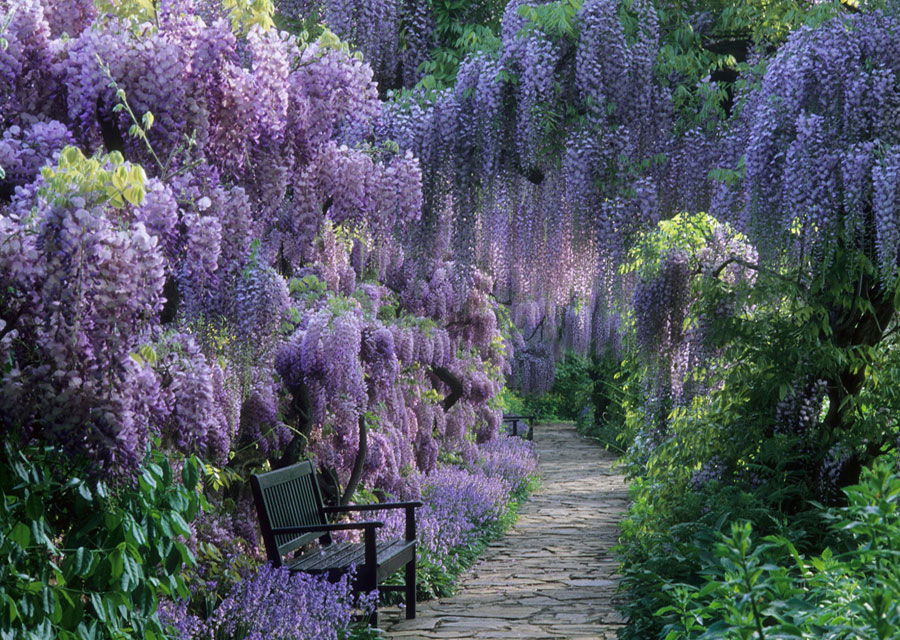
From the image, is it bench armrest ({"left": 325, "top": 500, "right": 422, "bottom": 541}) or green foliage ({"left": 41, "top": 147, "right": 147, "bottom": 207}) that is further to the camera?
bench armrest ({"left": 325, "top": 500, "right": 422, "bottom": 541})

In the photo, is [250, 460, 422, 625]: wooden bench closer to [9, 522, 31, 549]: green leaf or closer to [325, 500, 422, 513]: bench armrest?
[325, 500, 422, 513]: bench armrest

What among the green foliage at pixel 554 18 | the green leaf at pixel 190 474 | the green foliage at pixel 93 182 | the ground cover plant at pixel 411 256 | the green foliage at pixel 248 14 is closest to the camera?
the green foliage at pixel 93 182

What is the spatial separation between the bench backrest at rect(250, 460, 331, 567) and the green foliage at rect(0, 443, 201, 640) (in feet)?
5.61

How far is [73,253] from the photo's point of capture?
2.52 metres

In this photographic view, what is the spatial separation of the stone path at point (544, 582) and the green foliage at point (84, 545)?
239 cm

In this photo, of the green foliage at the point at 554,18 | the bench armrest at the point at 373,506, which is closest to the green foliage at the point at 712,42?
the green foliage at the point at 554,18

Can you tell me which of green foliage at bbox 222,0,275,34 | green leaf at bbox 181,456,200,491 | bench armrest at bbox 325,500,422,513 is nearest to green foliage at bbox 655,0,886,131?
green foliage at bbox 222,0,275,34

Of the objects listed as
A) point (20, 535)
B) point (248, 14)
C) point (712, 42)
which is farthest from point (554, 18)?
point (20, 535)

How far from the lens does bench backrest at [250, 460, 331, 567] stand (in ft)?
17.2

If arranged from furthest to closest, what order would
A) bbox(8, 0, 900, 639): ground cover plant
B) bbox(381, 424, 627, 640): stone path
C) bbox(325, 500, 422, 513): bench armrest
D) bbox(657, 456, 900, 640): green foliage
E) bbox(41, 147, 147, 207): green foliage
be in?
bbox(325, 500, 422, 513): bench armrest < bbox(381, 424, 627, 640): stone path < bbox(8, 0, 900, 639): ground cover plant < bbox(41, 147, 147, 207): green foliage < bbox(657, 456, 900, 640): green foliage

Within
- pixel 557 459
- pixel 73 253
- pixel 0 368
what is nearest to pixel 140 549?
pixel 0 368

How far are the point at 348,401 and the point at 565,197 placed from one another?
218 centimetres

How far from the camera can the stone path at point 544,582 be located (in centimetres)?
561

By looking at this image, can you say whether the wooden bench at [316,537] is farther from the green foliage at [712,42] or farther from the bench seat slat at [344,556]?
the green foliage at [712,42]
